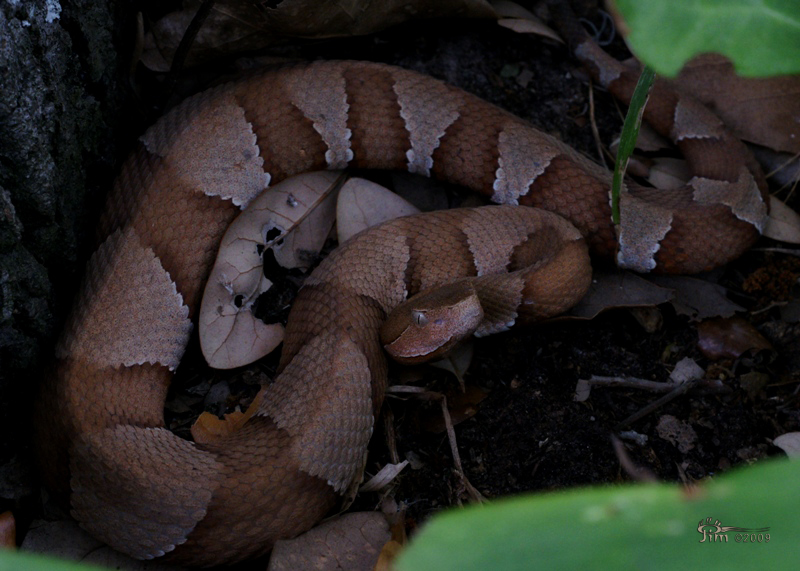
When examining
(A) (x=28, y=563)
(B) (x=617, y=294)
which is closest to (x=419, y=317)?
(B) (x=617, y=294)

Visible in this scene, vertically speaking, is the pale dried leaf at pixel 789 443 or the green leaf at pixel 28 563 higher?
the green leaf at pixel 28 563

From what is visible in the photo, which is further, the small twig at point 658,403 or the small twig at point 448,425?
the small twig at point 658,403

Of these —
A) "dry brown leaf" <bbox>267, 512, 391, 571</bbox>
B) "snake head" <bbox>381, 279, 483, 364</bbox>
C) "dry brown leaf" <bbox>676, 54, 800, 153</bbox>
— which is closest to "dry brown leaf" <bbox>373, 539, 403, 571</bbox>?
"dry brown leaf" <bbox>267, 512, 391, 571</bbox>

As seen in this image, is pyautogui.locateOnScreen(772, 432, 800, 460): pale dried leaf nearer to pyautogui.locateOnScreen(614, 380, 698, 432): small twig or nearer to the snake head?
pyautogui.locateOnScreen(614, 380, 698, 432): small twig

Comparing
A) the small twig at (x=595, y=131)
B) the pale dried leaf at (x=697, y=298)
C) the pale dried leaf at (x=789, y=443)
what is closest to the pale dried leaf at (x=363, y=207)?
the small twig at (x=595, y=131)

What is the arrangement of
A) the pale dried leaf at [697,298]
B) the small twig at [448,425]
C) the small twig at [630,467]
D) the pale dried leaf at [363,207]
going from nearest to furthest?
the small twig at [630,467], the small twig at [448,425], the pale dried leaf at [697,298], the pale dried leaf at [363,207]

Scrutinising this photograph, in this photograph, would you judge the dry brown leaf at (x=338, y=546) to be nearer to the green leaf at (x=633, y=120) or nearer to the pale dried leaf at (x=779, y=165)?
the green leaf at (x=633, y=120)

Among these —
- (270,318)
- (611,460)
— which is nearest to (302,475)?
(270,318)
